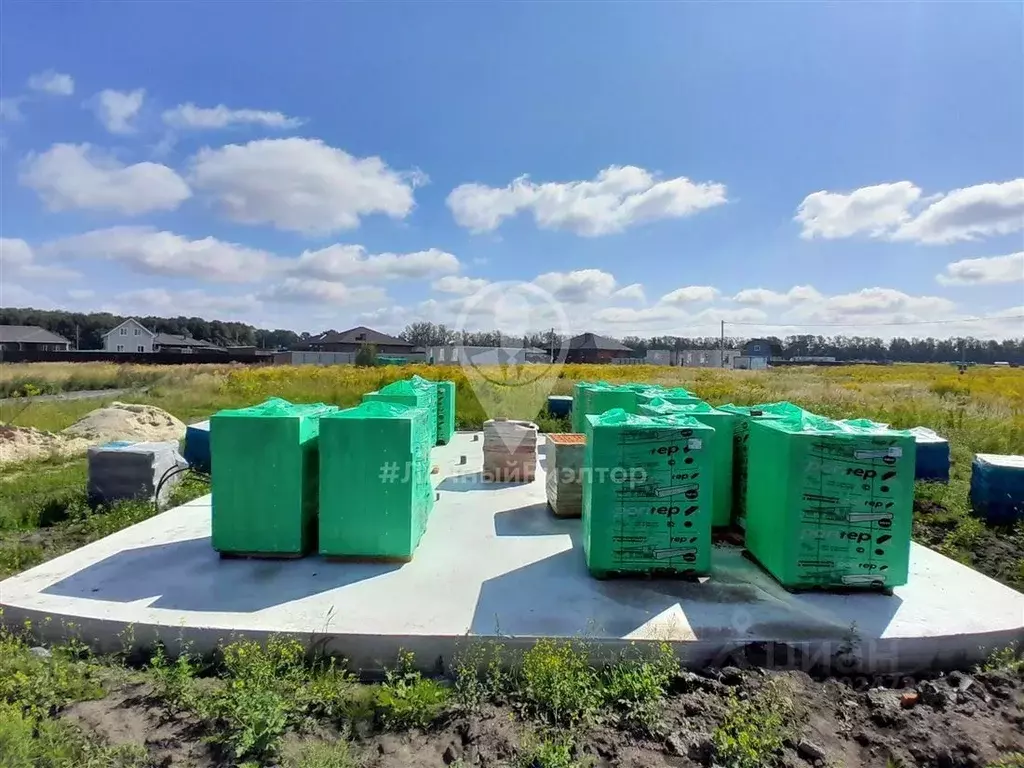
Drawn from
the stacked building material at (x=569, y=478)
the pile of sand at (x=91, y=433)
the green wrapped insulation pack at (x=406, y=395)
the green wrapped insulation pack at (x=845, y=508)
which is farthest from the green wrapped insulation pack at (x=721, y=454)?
the pile of sand at (x=91, y=433)

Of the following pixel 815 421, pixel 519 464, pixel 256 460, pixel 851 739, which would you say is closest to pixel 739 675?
pixel 851 739

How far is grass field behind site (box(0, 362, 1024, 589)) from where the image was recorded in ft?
18.8

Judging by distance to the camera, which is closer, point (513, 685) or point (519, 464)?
point (513, 685)

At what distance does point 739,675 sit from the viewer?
330 centimetres

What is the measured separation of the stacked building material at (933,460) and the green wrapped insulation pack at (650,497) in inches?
218

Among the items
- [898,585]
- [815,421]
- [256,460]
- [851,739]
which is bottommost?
[851,739]

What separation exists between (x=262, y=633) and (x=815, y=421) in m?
4.48

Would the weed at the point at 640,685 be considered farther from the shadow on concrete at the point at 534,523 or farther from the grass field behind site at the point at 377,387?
the grass field behind site at the point at 377,387

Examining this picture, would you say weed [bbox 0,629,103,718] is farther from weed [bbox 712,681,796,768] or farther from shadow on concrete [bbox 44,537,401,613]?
weed [bbox 712,681,796,768]

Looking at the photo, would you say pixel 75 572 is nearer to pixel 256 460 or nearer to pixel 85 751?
pixel 256 460

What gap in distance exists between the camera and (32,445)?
407 inches

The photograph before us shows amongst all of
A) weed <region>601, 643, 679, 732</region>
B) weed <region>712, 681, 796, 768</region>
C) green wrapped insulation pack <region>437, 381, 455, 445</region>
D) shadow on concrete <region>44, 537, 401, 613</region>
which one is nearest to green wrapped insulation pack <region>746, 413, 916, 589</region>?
weed <region>712, 681, 796, 768</region>

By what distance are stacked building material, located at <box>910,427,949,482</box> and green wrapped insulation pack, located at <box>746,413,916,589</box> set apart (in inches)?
183

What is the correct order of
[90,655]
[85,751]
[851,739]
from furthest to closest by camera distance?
[90,655]
[851,739]
[85,751]
